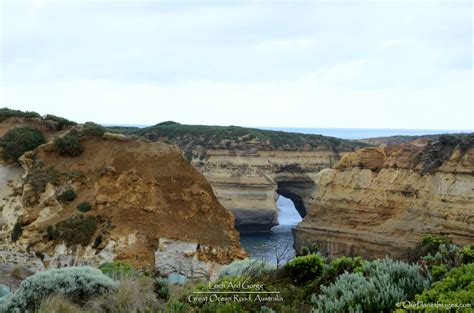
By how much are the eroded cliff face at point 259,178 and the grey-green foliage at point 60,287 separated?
49141mm

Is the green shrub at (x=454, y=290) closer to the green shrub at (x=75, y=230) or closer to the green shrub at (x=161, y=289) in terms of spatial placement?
the green shrub at (x=161, y=289)

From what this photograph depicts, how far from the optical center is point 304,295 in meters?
7.63

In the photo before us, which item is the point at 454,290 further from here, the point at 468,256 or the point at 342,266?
the point at 342,266

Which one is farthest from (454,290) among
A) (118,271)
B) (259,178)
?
(259,178)

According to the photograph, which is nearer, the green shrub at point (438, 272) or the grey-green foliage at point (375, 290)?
the grey-green foliage at point (375, 290)

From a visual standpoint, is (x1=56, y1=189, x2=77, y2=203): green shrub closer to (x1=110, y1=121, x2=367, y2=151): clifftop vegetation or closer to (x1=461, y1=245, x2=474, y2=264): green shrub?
(x1=461, y1=245, x2=474, y2=264): green shrub

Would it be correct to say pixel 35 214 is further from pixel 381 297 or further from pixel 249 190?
pixel 249 190

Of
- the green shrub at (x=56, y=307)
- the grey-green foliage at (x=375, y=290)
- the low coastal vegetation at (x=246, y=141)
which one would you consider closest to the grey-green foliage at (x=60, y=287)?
the green shrub at (x=56, y=307)

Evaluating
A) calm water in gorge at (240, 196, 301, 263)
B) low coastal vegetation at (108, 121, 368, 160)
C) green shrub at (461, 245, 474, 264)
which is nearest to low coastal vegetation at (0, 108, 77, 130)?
calm water in gorge at (240, 196, 301, 263)

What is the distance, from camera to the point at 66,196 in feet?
78.7

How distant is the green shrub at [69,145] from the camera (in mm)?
26547

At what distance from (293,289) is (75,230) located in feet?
51.7

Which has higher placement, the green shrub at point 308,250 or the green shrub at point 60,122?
the green shrub at point 60,122

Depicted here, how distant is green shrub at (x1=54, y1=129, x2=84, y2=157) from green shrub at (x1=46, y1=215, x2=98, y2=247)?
16.1 feet
